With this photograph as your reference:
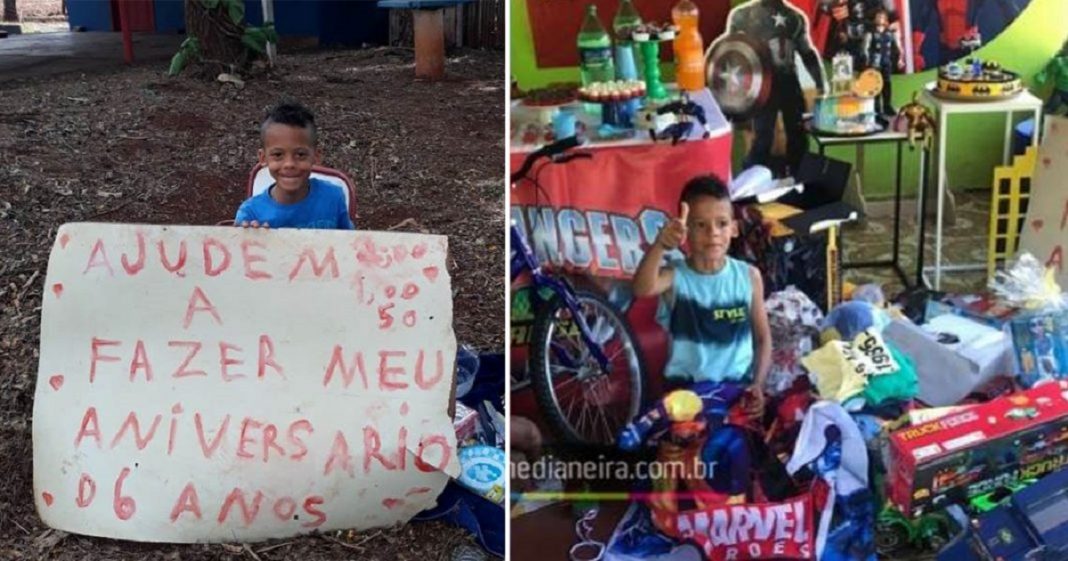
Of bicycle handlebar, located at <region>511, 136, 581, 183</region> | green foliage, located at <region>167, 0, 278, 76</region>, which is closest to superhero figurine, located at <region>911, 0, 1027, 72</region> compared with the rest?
bicycle handlebar, located at <region>511, 136, 581, 183</region>

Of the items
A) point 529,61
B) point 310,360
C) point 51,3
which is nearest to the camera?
point 529,61

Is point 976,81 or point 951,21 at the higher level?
point 951,21

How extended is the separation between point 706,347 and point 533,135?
57 cm

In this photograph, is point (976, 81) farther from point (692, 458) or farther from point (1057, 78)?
point (692, 458)

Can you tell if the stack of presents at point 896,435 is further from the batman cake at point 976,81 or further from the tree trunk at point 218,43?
the tree trunk at point 218,43

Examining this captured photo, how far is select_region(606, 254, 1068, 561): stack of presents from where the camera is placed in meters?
2.46

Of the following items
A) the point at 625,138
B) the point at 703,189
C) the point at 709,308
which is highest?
the point at 625,138

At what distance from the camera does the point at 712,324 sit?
7.98 feet

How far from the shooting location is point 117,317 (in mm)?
3311

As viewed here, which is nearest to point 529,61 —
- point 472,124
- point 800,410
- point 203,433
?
point 800,410

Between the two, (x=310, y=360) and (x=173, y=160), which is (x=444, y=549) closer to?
(x=310, y=360)

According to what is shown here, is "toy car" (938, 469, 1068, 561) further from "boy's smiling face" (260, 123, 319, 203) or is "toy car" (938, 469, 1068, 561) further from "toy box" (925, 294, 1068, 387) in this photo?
"boy's smiling face" (260, 123, 319, 203)

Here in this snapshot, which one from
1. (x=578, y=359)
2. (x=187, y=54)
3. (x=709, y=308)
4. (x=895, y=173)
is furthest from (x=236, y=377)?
(x=187, y=54)

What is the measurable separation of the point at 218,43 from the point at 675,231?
7827mm
